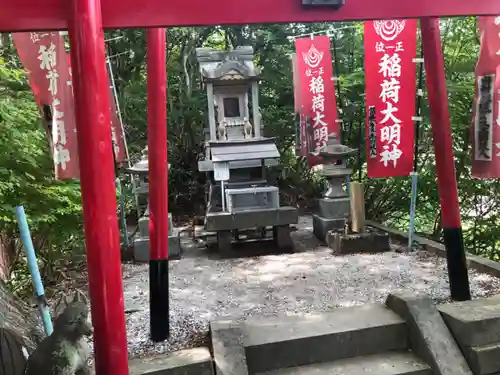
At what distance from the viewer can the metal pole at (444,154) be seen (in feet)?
14.1

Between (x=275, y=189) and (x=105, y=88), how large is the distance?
5.14 meters

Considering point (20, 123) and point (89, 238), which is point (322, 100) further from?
point (89, 238)

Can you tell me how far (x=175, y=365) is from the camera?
3156 mm

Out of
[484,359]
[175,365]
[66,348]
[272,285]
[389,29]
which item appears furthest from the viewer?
[389,29]

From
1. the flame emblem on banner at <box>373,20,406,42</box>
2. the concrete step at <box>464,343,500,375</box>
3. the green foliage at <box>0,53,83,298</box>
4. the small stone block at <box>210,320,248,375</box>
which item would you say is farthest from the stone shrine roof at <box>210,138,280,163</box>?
the concrete step at <box>464,343,500,375</box>

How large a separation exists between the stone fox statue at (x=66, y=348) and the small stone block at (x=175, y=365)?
53 centimetres

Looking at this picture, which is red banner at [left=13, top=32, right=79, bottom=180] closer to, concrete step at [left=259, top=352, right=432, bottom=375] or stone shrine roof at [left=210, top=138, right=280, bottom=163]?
concrete step at [left=259, top=352, right=432, bottom=375]

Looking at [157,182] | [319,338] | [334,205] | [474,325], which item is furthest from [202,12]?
[334,205]

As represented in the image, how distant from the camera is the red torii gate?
8.01 ft

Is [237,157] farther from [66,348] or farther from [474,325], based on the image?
[66,348]

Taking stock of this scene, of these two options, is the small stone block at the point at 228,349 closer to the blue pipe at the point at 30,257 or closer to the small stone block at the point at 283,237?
the blue pipe at the point at 30,257

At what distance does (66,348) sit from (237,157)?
5422mm

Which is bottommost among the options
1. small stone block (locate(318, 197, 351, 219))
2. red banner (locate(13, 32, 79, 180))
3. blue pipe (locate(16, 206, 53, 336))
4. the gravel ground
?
the gravel ground

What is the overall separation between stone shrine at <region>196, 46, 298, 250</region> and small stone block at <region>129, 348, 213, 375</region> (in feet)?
12.9
